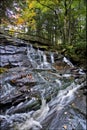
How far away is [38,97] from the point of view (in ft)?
23.5

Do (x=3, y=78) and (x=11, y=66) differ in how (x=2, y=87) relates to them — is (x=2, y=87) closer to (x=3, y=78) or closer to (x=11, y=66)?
(x=3, y=78)

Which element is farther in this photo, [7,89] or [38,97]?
[7,89]

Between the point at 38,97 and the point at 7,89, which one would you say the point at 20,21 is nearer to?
the point at 7,89

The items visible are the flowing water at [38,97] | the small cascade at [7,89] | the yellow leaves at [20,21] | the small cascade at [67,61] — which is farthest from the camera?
the yellow leaves at [20,21]

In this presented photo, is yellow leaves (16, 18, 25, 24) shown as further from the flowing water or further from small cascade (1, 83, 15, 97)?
small cascade (1, 83, 15, 97)

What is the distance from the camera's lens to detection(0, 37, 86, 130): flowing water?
596 centimetres

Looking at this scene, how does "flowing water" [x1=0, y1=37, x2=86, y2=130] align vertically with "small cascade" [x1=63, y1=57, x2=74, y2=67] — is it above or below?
below

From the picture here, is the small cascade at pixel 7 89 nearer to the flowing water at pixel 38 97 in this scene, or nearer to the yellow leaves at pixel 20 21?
the flowing water at pixel 38 97

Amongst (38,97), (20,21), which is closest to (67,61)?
(38,97)

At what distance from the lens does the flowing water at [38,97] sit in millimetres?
5961

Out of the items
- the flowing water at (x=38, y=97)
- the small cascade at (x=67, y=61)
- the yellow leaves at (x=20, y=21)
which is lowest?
the flowing water at (x=38, y=97)

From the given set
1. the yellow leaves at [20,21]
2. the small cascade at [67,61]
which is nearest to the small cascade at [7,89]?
the small cascade at [67,61]

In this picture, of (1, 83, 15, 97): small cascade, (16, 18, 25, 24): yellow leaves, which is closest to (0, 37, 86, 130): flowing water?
(1, 83, 15, 97): small cascade

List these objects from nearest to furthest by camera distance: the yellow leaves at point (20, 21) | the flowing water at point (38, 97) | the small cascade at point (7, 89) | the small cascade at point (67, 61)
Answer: the flowing water at point (38, 97) < the small cascade at point (7, 89) < the small cascade at point (67, 61) < the yellow leaves at point (20, 21)
